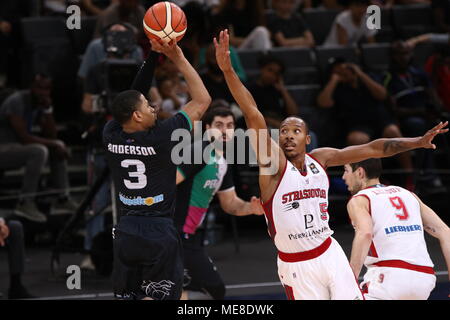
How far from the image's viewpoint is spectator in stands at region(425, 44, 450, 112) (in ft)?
37.9

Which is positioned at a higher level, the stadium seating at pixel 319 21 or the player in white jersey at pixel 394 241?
the stadium seating at pixel 319 21

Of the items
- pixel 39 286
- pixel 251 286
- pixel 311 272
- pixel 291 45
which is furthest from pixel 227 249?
pixel 311 272

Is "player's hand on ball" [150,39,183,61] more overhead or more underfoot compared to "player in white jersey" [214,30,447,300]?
more overhead

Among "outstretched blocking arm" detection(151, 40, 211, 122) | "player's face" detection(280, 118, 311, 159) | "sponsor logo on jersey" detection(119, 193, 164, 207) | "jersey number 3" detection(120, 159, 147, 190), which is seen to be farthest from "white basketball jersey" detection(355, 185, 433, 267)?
"jersey number 3" detection(120, 159, 147, 190)

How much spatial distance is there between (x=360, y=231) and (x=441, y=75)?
6047 mm

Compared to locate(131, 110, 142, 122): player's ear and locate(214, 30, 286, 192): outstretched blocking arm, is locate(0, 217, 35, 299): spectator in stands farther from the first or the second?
locate(214, 30, 286, 192): outstretched blocking arm

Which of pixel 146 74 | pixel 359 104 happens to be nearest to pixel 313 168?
pixel 146 74

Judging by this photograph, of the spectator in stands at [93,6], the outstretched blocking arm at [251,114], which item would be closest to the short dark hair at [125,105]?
the outstretched blocking arm at [251,114]

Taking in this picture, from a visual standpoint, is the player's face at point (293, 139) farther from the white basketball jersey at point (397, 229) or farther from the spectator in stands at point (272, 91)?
the spectator in stands at point (272, 91)

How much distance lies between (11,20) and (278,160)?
6349 millimetres

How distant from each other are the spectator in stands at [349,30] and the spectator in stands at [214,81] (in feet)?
7.97

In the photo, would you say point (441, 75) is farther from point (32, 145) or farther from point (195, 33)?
point (32, 145)

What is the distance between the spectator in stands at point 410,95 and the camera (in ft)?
36.1
